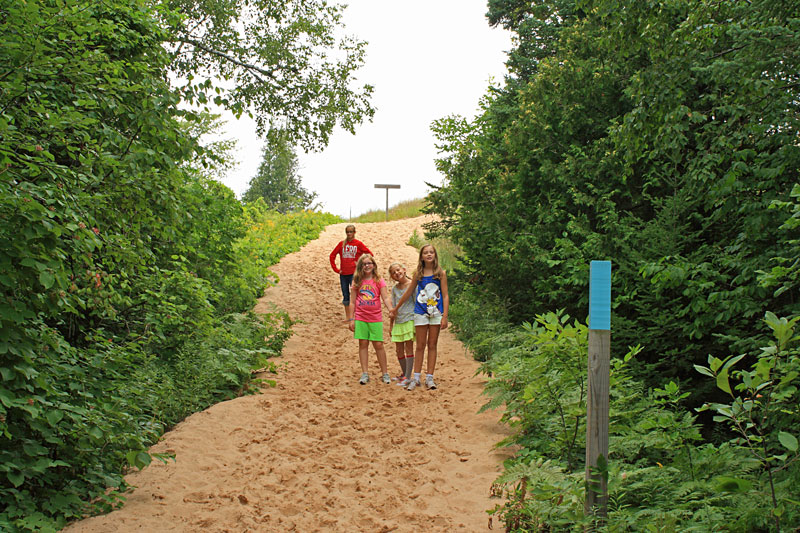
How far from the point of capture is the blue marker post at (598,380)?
3.58 meters

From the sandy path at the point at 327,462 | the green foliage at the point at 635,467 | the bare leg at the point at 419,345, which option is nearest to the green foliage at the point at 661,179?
the green foliage at the point at 635,467

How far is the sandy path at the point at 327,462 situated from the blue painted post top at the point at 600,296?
192 centimetres

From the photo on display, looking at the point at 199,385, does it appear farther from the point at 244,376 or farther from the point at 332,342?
the point at 332,342

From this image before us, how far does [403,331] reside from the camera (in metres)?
8.57

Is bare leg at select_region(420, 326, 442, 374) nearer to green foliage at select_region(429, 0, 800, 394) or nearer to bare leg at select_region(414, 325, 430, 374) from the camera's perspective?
bare leg at select_region(414, 325, 430, 374)

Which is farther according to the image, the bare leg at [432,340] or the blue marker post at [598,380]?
the bare leg at [432,340]

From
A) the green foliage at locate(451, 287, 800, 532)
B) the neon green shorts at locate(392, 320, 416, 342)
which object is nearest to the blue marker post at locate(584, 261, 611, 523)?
the green foliage at locate(451, 287, 800, 532)

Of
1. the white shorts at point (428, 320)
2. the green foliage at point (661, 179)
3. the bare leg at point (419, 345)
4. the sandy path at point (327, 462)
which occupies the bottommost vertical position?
the sandy path at point (327, 462)

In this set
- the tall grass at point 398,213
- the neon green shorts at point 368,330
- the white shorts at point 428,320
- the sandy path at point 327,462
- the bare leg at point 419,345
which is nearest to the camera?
the sandy path at point 327,462

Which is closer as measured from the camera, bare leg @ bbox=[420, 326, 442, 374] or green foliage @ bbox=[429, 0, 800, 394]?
green foliage @ bbox=[429, 0, 800, 394]

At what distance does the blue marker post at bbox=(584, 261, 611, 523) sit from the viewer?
11.8ft

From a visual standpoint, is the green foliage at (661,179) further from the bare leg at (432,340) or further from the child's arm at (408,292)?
the child's arm at (408,292)

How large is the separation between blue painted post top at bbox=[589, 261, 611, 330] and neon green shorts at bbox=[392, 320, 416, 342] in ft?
16.7

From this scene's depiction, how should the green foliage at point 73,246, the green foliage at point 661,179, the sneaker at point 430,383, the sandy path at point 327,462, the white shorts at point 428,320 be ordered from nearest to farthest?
the green foliage at point 73,246
the sandy path at point 327,462
the green foliage at point 661,179
the white shorts at point 428,320
the sneaker at point 430,383
